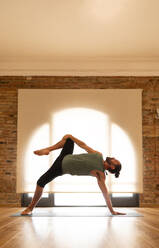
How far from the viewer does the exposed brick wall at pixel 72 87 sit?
23.1 ft

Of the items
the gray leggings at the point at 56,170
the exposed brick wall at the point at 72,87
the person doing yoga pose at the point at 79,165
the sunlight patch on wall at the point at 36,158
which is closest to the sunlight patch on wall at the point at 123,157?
the exposed brick wall at the point at 72,87

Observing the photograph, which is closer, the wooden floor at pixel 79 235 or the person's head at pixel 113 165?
the wooden floor at pixel 79 235

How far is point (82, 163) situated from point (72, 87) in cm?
294

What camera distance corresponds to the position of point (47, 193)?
6988 millimetres

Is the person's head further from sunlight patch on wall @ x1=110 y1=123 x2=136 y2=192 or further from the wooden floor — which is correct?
sunlight patch on wall @ x1=110 y1=123 x2=136 y2=192

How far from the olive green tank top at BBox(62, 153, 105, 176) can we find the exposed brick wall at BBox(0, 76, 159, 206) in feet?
8.66

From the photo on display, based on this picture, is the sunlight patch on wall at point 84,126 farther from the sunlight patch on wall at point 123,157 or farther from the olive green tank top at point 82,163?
the olive green tank top at point 82,163

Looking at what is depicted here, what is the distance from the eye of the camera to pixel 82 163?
15.2ft

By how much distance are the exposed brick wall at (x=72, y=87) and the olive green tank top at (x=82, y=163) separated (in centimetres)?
264

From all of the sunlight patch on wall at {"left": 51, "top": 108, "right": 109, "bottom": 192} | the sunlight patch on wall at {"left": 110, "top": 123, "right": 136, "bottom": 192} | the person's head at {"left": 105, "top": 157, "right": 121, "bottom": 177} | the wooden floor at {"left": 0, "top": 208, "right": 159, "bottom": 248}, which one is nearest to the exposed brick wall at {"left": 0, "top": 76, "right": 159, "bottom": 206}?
the sunlight patch on wall at {"left": 110, "top": 123, "right": 136, "bottom": 192}

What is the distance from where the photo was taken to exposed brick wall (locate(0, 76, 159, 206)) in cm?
704

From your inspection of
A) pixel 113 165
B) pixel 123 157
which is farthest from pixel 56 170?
pixel 123 157

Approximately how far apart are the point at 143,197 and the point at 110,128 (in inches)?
61.0

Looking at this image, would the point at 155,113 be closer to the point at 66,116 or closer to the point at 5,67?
the point at 66,116
